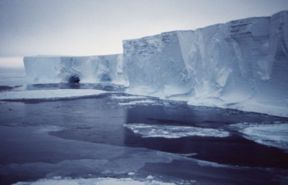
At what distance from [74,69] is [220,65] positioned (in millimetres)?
27575

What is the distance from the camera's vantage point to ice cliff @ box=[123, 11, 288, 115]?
11.9m

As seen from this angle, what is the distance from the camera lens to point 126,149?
264 inches

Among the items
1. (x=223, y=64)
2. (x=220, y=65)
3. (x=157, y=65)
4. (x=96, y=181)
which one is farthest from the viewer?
(x=157, y=65)

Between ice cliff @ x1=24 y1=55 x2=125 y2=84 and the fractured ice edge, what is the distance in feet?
50.7

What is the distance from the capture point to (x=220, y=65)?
15211 mm

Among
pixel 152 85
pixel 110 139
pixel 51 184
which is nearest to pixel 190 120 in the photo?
pixel 110 139

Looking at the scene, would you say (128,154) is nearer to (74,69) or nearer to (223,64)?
(223,64)

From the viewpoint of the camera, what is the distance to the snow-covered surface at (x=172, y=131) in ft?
27.2

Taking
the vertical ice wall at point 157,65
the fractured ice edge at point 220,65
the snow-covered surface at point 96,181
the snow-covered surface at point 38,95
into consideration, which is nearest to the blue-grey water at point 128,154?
the snow-covered surface at point 96,181

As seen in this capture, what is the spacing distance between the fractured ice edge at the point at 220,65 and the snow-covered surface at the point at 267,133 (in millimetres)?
2295

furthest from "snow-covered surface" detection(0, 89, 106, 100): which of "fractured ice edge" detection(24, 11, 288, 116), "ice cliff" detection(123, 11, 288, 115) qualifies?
"ice cliff" detection(123, 11, 288, 115)

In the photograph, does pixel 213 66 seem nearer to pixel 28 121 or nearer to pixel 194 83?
pixel 194 83

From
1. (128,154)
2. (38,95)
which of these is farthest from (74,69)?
(128,154)

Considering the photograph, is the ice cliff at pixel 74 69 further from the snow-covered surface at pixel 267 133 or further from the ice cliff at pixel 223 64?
the snow-covered surface at pixel 267 133
